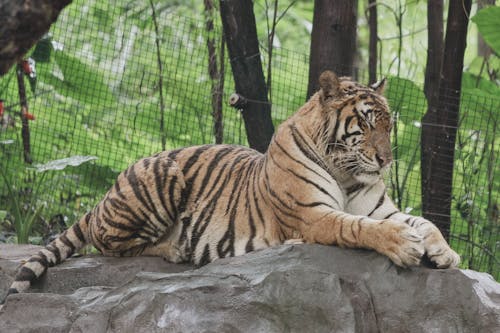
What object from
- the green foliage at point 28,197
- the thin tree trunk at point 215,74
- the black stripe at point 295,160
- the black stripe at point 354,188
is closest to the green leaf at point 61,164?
the green foliage at point 28,197

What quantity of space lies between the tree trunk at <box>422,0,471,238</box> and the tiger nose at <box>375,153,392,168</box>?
2354 millimetres

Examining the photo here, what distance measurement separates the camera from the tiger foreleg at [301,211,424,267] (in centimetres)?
418

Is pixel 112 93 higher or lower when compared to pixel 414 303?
higher

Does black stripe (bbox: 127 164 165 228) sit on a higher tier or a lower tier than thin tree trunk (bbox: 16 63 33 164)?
lower

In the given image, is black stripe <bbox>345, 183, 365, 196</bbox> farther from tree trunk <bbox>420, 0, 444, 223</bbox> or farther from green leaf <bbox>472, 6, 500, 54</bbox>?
green leaf <bbox>472, 6, 500, 54</bbox>

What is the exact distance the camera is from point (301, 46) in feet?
50.4

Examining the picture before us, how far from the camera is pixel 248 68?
7195mm

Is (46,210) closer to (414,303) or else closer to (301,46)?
(414,303)

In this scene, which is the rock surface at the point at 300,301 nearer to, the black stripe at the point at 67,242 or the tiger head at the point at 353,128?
the tiger head at the point at 353,128

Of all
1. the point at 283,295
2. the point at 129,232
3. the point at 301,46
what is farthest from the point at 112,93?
the point at 301,46

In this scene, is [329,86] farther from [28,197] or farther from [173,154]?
[28,197]

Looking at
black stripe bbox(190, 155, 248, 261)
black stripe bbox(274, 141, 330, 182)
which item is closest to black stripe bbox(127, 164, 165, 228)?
black stripe bbox(190, 155, 248, 261)

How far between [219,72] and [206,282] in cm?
391

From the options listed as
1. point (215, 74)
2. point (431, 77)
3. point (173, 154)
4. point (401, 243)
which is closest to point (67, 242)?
point (173, 154)
